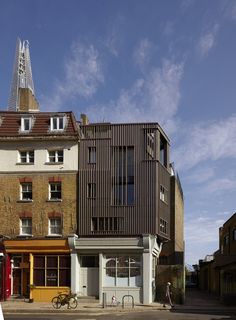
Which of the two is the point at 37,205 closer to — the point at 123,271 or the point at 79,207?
the point at 79,207

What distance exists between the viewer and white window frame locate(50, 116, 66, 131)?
44.4 m

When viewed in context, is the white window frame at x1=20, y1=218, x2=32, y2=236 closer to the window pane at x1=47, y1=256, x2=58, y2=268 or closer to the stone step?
the window pane at x1=47, y1=256, x2=58, y2=268

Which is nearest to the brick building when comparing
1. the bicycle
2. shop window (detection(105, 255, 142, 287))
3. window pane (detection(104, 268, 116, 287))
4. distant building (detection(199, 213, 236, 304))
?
window pane (detection(104, 268, 116, 287))

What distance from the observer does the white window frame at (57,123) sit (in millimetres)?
44375

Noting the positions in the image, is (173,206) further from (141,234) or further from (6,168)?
(6,168)

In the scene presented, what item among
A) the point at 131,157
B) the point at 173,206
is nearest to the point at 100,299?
the point at 131,157

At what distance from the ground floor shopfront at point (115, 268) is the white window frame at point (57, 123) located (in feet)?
28.7

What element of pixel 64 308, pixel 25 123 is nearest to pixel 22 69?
pixel 25 123

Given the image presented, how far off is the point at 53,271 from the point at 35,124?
11430mm

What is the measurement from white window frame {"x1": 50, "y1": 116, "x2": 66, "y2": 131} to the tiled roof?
8.9 inches

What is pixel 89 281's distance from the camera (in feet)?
138

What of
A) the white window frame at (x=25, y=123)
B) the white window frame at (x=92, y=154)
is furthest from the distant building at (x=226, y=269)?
the white window frame at (x=25, y=123)

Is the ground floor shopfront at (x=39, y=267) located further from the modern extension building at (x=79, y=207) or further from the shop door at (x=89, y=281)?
the shop door at (x=89, y=281)

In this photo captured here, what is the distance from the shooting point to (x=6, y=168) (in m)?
44.1
